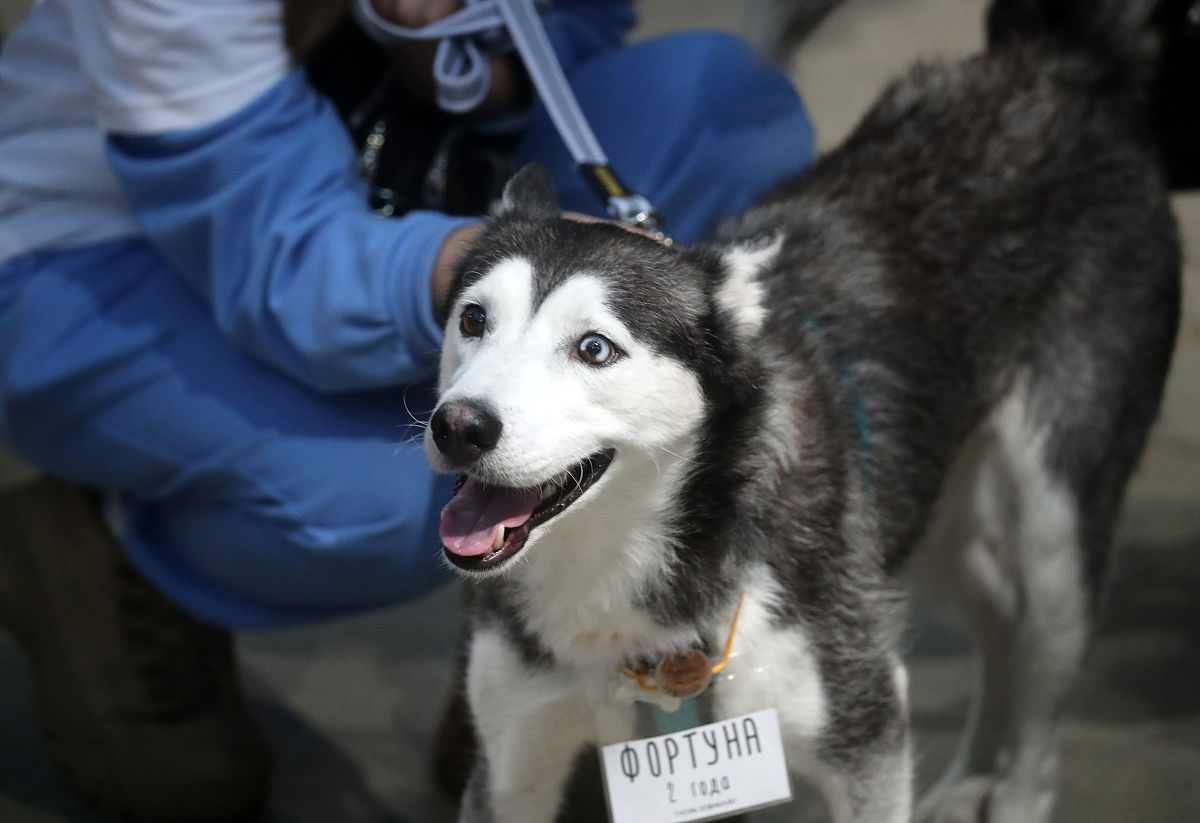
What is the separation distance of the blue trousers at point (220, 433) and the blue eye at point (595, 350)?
0.72 meters

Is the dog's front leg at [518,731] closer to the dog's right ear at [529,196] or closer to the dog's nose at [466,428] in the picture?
the dog's nose at [466,428]

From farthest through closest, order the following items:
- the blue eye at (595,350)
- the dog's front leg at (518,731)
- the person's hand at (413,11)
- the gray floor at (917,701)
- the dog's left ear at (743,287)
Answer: the gray floor at (917,701), the person's hand at (413,11), the dog's front leg at (518,731), the dog's left ear at (743,287), the blue eye at (595,350)

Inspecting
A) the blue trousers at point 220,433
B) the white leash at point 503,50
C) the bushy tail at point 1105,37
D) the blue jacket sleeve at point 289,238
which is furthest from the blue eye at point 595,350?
the bushy tail at point 1105,37

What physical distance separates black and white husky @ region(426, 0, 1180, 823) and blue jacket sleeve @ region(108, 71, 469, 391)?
39 cm

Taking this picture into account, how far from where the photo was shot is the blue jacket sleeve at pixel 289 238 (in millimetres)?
2070

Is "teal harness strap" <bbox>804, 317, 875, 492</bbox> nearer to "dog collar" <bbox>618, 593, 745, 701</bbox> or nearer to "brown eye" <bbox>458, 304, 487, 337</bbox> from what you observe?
"dog collar" <bbox>618, 593, 745, 701</bbox>

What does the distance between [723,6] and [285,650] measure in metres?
4.13

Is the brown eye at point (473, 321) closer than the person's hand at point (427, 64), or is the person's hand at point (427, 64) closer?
the brown eye at point (473, 321)

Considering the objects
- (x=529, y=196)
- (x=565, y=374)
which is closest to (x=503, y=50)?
(x=529, y=196)

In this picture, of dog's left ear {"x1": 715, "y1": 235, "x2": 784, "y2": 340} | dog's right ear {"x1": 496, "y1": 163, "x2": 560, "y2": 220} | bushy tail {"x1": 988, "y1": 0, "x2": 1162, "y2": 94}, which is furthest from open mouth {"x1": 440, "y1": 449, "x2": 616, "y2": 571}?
bushy tail {"x1": 988, "y1": 0, "x2": 1162, "y2": 94}

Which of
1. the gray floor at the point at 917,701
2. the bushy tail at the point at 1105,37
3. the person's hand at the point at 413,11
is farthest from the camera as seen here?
the gray floor at the point at 917,701

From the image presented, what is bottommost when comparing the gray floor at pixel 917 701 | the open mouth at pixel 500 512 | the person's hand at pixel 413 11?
the gray floor at pixel 917 701

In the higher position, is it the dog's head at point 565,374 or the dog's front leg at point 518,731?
the dog's head at point 565,374

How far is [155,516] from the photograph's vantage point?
2.45 meters
